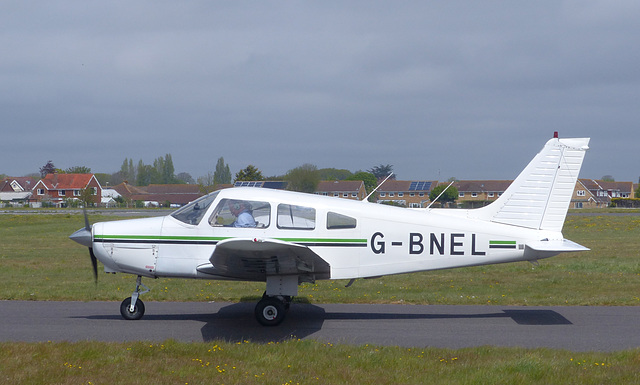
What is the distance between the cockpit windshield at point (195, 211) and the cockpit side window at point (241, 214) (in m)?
0.17

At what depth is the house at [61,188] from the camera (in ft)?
297

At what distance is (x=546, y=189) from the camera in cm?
944

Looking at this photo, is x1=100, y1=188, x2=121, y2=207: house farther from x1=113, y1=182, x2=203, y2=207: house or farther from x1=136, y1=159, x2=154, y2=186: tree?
A: x1=136, y1=159, x2=154, y2=186: tree

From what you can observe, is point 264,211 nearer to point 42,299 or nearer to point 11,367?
point 11,367

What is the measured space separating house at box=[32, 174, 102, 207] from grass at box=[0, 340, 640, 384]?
8511 centimetres

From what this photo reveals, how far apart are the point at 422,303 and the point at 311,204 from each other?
3.47 meters

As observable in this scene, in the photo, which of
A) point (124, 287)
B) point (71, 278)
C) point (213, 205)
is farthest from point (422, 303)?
point (71, 278)

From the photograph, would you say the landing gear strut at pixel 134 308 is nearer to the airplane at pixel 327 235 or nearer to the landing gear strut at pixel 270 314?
the airplane at pixel 327 235

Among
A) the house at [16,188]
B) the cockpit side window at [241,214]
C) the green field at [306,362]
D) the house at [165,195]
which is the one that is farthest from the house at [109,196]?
the green field at [306,362]

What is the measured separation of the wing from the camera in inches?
294

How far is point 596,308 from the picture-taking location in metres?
10.6

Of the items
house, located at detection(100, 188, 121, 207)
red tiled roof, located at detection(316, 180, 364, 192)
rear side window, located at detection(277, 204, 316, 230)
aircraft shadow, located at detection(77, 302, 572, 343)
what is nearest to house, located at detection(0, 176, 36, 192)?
house, located at detection(100, 188, 121, 207)

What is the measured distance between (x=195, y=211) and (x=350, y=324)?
293 centimetres

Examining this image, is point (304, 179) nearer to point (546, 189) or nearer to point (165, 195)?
point (546, 189)
